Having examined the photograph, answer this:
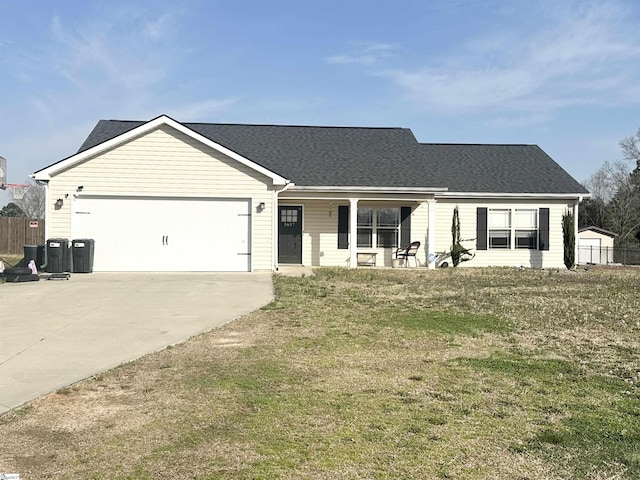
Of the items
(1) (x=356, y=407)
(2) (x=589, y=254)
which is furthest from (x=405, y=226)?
(2) (x=589, y=254)

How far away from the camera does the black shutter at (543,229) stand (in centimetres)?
2100

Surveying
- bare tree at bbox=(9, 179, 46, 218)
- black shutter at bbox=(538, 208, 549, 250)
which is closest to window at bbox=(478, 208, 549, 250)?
black shutter at bbox=(538, 208, 549, 250)

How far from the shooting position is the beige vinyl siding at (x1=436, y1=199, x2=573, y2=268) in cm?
2092

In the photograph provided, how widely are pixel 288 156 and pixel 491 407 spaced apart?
17.2 m

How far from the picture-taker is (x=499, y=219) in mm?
21047

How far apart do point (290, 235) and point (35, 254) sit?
8086 millimetres

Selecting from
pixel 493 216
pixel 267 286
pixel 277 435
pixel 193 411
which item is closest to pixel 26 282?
pixel 267 286

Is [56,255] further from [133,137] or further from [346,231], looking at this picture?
[346,231]

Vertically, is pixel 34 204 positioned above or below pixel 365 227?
above

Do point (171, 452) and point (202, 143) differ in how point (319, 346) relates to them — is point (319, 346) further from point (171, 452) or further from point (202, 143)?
point (202, 143)

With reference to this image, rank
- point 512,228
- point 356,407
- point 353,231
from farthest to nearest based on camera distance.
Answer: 1. point 512,228
2. point 353,231
3. point 356,407

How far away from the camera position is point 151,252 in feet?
55.1

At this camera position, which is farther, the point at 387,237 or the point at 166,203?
the point at 387,237

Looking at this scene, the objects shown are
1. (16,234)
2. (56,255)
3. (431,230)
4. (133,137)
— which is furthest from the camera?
(16,234)
